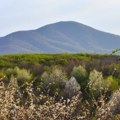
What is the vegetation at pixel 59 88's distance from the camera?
6.55 meters

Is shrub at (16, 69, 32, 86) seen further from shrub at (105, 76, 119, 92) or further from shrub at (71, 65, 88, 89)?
shrub at (105, 76, 119, 92)

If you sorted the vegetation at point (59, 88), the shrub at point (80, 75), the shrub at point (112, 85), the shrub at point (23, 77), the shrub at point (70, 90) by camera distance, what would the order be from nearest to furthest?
1. the vegetation at point (59, 88)
2. the shrub at point (70, 90)
3. the shrub at point (112, 85)
4. the shrub at point (80, 75)
5. the shrub at point (23, 77)

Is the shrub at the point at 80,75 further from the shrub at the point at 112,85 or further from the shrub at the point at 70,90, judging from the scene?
the shrub at the point at 70,90

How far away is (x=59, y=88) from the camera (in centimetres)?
2097

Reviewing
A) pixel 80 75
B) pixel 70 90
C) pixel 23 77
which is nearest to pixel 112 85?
pixel 70 90

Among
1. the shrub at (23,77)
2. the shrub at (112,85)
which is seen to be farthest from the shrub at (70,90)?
the shrub at (23,77)

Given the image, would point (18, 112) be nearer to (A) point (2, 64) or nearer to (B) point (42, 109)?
(B) point (42, 109)

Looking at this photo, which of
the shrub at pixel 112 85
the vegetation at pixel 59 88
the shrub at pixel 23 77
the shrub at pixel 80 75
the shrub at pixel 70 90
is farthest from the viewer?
the shrub at pixel 23 77

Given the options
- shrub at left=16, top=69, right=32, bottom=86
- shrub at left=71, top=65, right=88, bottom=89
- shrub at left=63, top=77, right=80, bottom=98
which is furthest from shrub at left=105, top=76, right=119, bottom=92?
shrub at left=16, top=69, right=32, bottom=86

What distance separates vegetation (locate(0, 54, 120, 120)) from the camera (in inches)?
258

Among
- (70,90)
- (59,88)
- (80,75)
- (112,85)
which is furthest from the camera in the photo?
(80,75)

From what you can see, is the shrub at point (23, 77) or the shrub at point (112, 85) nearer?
the shrub at point (112, 85)

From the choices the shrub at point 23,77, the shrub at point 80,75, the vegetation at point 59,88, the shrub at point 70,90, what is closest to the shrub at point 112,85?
the vegetation at point 59,88

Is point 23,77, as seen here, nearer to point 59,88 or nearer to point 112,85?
point 59,88
